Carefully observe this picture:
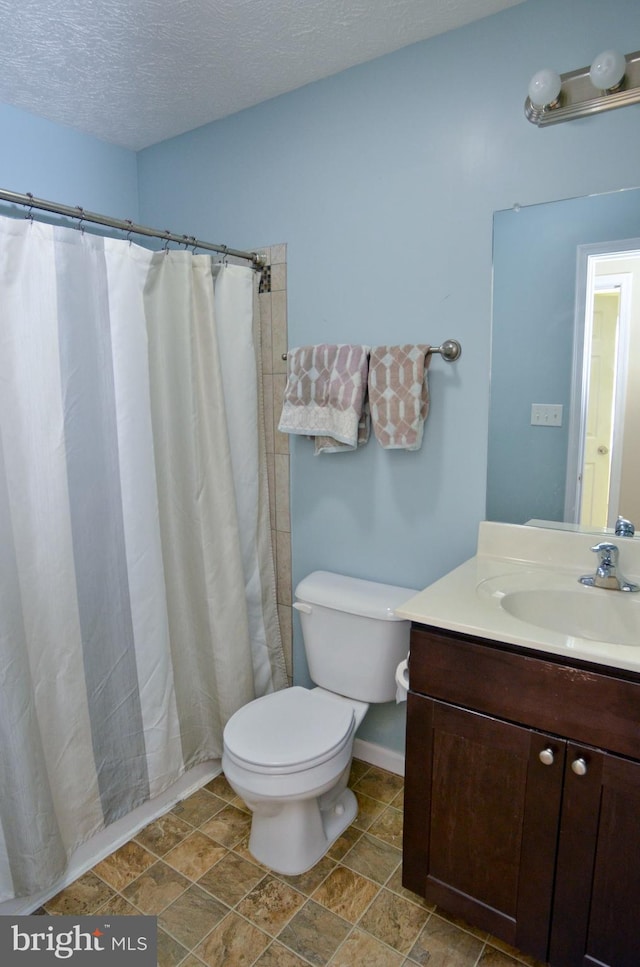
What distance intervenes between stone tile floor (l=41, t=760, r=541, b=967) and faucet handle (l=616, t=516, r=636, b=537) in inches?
42.3

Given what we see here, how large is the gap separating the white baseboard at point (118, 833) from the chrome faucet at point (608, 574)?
1.49 metres

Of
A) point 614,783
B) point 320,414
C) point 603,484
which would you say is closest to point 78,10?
point 320,414

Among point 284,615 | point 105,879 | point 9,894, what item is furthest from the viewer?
point 284,615

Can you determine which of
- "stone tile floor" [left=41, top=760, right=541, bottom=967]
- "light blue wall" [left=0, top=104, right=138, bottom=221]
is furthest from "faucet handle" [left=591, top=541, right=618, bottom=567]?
"light blue wall" [left=0, top=104, right=138, bottom=221]

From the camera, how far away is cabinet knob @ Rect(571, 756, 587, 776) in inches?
44.4

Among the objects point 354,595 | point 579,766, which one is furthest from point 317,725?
point 579,766

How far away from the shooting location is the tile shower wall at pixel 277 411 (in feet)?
6.84

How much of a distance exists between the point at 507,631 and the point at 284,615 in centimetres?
122

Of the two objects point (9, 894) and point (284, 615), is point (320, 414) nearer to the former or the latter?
point (284, 615)

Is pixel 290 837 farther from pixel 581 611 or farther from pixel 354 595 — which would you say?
pixel 581 611

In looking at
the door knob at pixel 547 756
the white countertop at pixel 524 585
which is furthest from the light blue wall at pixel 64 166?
the door knob at pixel 547 756

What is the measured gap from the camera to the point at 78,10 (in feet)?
A: 4.98

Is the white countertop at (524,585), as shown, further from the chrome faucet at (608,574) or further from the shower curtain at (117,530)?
the shower curtain at (117,530)

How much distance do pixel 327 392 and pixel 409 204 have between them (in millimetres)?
623
